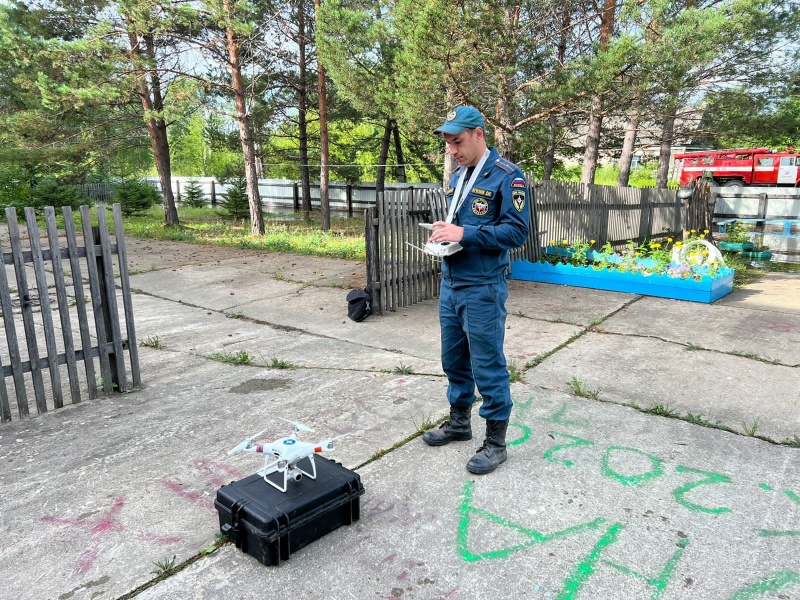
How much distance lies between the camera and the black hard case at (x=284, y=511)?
7.34 feet

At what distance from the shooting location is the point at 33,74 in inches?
588

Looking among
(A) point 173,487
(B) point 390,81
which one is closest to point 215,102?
(B) point 390,81

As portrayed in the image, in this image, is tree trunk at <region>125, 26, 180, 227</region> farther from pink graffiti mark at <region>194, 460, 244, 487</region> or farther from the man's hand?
the man's hand

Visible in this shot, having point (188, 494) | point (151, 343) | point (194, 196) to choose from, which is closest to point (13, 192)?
point (194, 196)

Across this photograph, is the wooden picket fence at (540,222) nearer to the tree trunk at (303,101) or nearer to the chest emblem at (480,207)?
the chest emblem at (480,207)

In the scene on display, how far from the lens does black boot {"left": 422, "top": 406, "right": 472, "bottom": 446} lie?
3.27 m

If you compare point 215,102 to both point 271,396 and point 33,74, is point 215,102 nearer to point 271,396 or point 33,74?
point 33,74

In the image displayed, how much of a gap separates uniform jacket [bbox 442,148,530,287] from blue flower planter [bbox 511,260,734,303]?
197 inches

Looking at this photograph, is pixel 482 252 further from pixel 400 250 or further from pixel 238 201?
pixel 238 201

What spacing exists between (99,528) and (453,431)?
72.7 inches

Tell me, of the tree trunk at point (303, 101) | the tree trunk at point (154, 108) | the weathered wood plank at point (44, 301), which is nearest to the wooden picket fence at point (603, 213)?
the weathered wood plank at point (44, 301)

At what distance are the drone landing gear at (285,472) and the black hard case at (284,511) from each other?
3 cm

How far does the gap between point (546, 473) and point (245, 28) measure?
11.9 meters

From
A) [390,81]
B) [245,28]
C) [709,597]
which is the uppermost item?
[245,28]
